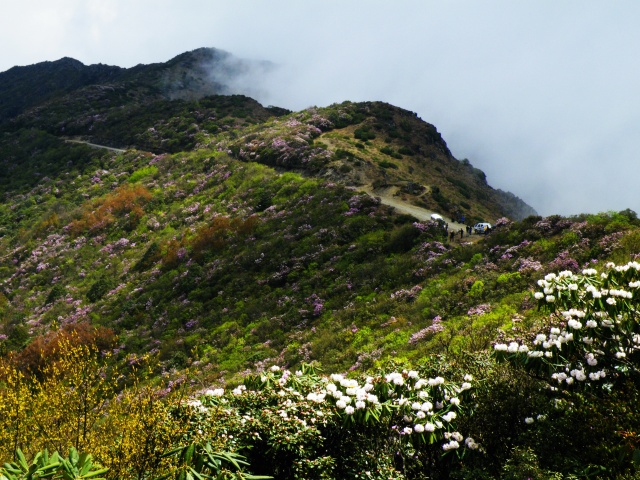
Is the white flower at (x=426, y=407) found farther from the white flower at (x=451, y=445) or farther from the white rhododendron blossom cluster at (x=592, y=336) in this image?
the white rhododendron blossom cluster at (x=592, y=336)

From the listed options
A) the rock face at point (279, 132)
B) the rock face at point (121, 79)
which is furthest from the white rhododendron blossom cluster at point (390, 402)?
the rock face at point (121, 79)

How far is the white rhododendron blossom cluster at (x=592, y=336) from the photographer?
25.0ft

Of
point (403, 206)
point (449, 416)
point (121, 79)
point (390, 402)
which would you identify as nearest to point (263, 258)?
point (403, 206)

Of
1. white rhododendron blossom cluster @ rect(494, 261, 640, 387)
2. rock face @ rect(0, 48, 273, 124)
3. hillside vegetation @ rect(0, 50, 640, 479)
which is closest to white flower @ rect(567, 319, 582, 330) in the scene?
white rhododendron blossom cluster @ rect(494, 261, 640, 387)

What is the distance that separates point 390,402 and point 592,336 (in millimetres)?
3798

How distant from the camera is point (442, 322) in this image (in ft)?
57.8

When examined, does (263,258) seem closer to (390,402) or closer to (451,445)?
(390,402)

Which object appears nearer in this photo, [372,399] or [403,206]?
[372,399]

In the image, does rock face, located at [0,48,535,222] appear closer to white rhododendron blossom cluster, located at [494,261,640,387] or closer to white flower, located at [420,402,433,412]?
white rhododendron blossom cluster, located at [494,261,640,387]

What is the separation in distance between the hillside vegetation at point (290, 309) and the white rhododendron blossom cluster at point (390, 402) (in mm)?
52

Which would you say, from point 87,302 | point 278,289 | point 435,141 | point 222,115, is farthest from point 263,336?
point 222,115

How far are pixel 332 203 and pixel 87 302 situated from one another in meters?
19.6

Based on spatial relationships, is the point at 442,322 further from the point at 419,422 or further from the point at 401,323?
the point at 419,422

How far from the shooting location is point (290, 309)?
2391 cm
